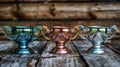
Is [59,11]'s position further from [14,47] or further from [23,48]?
[23,48]

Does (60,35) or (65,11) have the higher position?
(60,35)

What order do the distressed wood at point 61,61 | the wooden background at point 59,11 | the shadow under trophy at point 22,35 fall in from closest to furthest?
1. the distressed wood at point 61,61
2. the shadow under trophy at point 22,35
3. the wooden background at point 59,11

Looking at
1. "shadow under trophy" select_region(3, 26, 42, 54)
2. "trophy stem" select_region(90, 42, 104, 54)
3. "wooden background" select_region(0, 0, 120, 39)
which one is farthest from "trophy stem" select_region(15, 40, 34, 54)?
"wooden background" select_region(0, 0, 120, 39)

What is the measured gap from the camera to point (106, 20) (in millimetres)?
2250

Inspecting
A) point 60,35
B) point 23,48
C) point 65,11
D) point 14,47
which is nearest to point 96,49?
point 60,35

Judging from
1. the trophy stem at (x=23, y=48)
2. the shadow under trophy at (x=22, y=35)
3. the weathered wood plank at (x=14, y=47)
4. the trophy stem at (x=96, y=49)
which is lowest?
the weathered wood plank at (x=14, y=47)

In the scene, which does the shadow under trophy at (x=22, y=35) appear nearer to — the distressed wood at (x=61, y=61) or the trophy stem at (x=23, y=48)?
the trophy stem at (x=23, y=48)

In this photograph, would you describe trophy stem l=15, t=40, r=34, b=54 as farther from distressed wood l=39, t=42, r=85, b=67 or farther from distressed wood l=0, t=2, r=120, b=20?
distressed wood l=0, t=2, r=120, b=20

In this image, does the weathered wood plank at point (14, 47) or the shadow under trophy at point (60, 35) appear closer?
the shadow under trophy at point (60, 35)

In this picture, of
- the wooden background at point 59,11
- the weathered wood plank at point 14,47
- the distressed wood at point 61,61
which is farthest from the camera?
the wooden background at point 59,11

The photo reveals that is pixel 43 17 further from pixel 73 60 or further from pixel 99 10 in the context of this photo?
pixel 73 60

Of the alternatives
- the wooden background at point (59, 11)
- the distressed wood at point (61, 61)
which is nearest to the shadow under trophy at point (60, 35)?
the distressed wood at point (61, 61)

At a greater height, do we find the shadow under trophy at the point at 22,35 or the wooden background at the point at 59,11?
the shadow under trophy at the point at 22,35

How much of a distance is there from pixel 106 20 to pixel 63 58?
1.29 m
